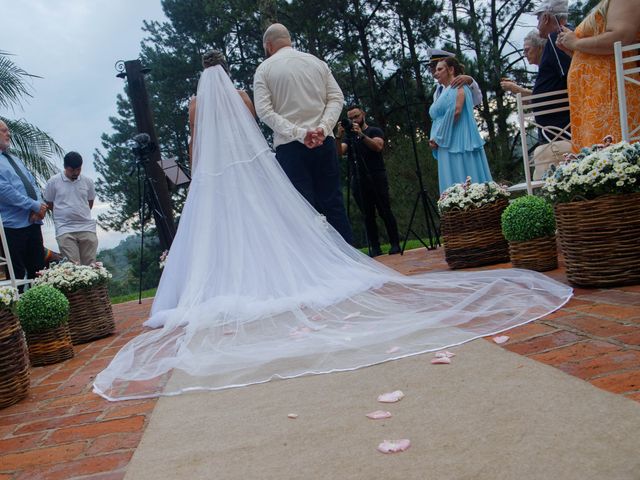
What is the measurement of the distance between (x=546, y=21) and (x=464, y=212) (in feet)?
4.65

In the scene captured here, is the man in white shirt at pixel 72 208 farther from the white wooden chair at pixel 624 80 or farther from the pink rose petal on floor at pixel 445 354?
the white wooden chair at pixel 624 80

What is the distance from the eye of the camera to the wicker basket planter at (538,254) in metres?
3.58

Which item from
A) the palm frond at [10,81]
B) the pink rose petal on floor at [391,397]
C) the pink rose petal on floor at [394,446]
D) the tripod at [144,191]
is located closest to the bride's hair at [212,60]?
→ the tripod at [144,191]

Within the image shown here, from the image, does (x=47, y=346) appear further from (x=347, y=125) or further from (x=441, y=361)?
(x=347, y=125)

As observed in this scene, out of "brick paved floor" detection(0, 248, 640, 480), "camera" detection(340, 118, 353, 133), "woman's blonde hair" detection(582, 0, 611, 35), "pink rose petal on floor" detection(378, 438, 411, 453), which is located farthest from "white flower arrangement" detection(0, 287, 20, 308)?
"camera" detection(340, 118, 353, 133)

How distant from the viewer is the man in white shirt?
562cm

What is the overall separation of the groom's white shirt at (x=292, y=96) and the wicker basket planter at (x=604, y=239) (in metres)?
1.82

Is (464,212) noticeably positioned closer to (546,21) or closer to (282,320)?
(546,21)

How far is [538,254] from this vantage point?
3.59 m

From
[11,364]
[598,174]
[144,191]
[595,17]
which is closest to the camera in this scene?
[11,364]

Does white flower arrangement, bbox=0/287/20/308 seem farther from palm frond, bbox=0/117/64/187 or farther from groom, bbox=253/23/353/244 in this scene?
palm frond, bbox=0/117/64/187

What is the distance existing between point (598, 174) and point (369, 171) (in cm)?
392

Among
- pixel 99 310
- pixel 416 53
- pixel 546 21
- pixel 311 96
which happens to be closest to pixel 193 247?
pixel 99 310

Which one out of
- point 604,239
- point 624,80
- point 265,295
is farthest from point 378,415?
point 624,80
